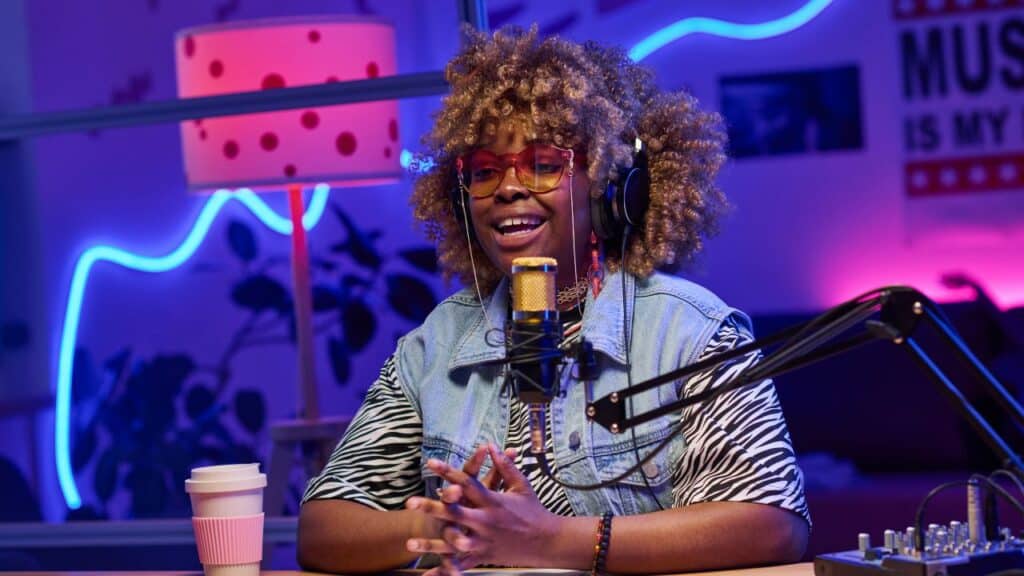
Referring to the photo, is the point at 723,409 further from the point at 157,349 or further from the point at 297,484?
the point at 157,349

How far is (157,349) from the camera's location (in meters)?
4.86

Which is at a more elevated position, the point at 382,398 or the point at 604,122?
the point at 604,122

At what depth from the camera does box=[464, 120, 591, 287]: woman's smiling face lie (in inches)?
80.7

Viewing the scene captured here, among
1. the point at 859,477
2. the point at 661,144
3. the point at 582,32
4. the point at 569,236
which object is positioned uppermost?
the point at 582,32

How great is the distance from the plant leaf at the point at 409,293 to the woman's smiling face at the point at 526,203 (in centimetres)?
257

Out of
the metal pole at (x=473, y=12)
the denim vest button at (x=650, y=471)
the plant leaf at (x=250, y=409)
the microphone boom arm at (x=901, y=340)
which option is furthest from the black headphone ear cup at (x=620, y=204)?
the plant leaf at (x=250, y=409)

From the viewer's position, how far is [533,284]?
147 cm

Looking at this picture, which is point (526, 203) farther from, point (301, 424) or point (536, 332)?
point (301, 424)

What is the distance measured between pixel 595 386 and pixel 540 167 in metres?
0.33

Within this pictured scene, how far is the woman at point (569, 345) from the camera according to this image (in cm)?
180

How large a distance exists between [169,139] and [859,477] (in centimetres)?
253

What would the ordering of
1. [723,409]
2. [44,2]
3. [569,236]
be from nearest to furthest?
[723,409] < [569,236] < [44,2]

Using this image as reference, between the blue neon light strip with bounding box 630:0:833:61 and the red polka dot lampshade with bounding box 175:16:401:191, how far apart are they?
1462 millimetres

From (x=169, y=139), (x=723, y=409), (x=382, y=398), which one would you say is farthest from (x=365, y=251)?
(x=723, y=409)
